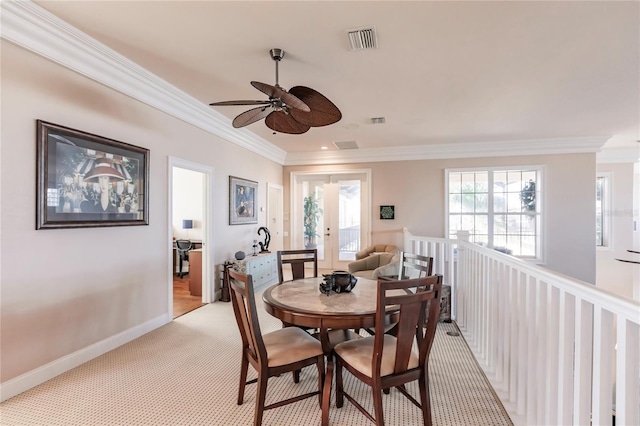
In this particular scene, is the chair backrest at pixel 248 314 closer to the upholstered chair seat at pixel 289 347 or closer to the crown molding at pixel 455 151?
the upholstered chair seat at pixel 289 347

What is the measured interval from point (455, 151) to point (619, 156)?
12.2 ft

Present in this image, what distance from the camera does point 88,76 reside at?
→ 107 inches

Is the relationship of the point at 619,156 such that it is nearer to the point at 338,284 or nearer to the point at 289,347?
the point at 338,284

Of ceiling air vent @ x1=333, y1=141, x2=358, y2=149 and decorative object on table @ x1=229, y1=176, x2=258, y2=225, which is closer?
decorative object on table @ x1=229, y1=176, x2=258, y2=225

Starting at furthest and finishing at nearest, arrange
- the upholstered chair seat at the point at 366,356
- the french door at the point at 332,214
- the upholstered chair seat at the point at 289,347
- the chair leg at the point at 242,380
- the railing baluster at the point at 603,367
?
the french door at the point at 332,214 → the chair leg at the point at 242,380 → the upholstered chair seat at the point at 289,347 → the upholstered chair seat at the point at 366,356 → the railing baluster at the point at 603,367

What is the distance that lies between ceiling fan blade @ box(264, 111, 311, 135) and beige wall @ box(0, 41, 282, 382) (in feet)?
4.89

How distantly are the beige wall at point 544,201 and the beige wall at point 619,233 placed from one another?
56.8 inches

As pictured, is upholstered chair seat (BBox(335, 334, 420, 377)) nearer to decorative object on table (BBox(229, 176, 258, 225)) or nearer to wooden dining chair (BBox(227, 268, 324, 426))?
wooden dining chair (BBox(227, 268, 324, 426))

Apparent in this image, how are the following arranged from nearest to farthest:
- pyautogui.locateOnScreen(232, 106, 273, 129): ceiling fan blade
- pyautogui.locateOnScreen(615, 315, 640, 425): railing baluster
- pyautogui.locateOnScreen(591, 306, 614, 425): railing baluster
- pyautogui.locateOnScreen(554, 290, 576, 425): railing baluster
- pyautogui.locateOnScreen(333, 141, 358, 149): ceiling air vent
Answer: pyautogui.locateOnScreen(615, 315, 640, 425): railing baluster < pyautogui.locateOnScreen(591, 306, 614, 425): railing baluster < pyautogui.locateOnScreen(554, 290, 576, 425): railing baluster < pyautogui.locateOnScreen(232, 106, 273, 129): ceiling fan blade < pyautogui.locateOnScreen(333, 141, 358, 149): ceiling air vent

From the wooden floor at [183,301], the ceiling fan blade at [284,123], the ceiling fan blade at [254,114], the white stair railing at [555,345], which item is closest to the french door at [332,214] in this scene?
the wooden floor at [183,301]

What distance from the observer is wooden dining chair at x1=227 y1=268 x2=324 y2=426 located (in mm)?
1812

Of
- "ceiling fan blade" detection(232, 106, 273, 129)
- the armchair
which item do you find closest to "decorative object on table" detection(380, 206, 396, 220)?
the armchair

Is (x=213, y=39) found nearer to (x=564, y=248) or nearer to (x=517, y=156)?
(x=517, y=156)

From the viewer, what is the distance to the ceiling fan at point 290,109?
86.5 inches
